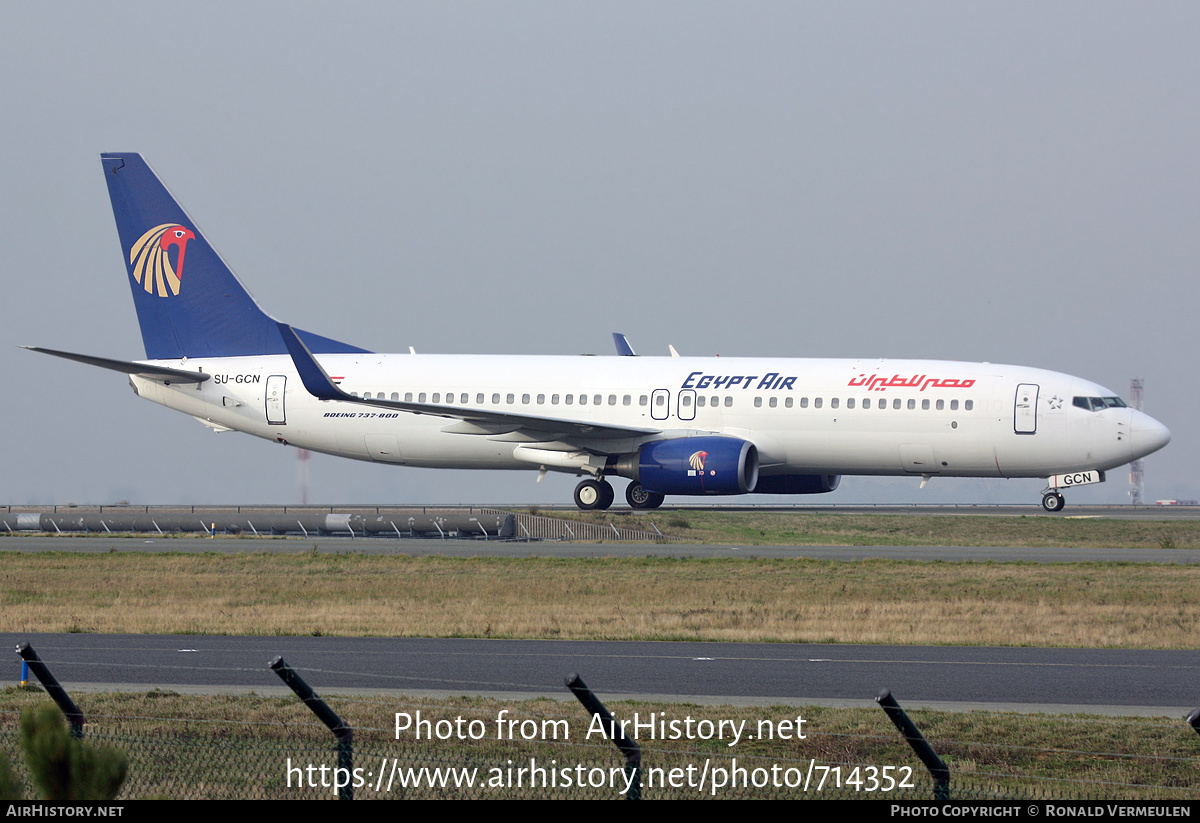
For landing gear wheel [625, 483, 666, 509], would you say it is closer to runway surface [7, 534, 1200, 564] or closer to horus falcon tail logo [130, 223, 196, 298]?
runway surface [7, 534, 1200, 564]

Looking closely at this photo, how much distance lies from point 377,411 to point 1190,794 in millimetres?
32490

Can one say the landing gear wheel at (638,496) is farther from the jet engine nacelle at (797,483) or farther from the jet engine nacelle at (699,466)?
the jet engine nacelle at (797,483)

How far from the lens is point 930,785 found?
29.3ft

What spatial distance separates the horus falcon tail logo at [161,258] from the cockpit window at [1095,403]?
27163 millimetres

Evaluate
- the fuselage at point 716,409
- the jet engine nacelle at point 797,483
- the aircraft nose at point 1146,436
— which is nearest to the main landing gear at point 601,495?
the fuselage at point 716,409

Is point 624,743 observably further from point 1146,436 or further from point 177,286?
point 177,286

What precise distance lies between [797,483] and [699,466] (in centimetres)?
551

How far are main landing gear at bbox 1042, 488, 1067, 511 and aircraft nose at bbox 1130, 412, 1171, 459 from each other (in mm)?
4316

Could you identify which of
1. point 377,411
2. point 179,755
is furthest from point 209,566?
point 179,755

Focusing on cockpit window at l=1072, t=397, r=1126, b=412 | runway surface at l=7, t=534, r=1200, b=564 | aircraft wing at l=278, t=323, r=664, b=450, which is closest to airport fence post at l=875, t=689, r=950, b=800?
runway surface at l=7, t=534, r=1200, b=564

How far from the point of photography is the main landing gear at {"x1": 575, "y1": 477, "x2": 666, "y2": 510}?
38.3 meters

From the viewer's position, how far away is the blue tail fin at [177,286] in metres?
41.2

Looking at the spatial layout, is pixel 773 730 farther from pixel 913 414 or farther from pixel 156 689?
pixel 913 414

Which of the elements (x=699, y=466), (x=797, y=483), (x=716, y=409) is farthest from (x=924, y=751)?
(x=797, y=483)
